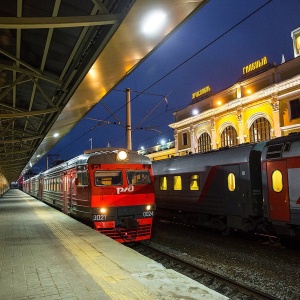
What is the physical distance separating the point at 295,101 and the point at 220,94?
9787 millimetres

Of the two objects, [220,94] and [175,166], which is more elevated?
[220,94]

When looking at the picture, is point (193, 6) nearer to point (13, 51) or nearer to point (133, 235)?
point (13, 51)

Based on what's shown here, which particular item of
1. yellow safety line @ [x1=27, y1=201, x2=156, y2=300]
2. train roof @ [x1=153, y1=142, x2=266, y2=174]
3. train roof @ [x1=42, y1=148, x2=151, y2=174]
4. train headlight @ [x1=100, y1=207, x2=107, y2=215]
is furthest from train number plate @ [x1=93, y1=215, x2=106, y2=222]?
train roof @ [x1=153, y1=142, x2=266, y2=174]

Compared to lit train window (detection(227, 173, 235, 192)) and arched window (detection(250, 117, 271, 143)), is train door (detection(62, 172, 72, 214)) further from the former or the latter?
arched window (detection(250, 117, 271, 143))

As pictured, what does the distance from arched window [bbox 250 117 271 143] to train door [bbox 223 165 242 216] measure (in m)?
20.7

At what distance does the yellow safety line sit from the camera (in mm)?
4633

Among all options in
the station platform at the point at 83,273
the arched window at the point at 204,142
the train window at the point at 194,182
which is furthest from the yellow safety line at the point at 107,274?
the arched window at the point at 204,142

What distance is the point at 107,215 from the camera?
1084 cm

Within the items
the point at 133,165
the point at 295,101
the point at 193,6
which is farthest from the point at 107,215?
the point at 295,101

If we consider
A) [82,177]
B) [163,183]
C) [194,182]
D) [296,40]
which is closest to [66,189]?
[82,177]

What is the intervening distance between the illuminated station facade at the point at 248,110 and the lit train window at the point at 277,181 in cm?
1991

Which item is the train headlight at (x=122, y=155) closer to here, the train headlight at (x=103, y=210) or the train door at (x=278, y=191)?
the train headlight at (x=103, y=210)

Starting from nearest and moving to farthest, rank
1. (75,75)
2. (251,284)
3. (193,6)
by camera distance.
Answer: (193,6) → (251,284) → (75,75)

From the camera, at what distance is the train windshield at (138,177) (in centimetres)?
1167
